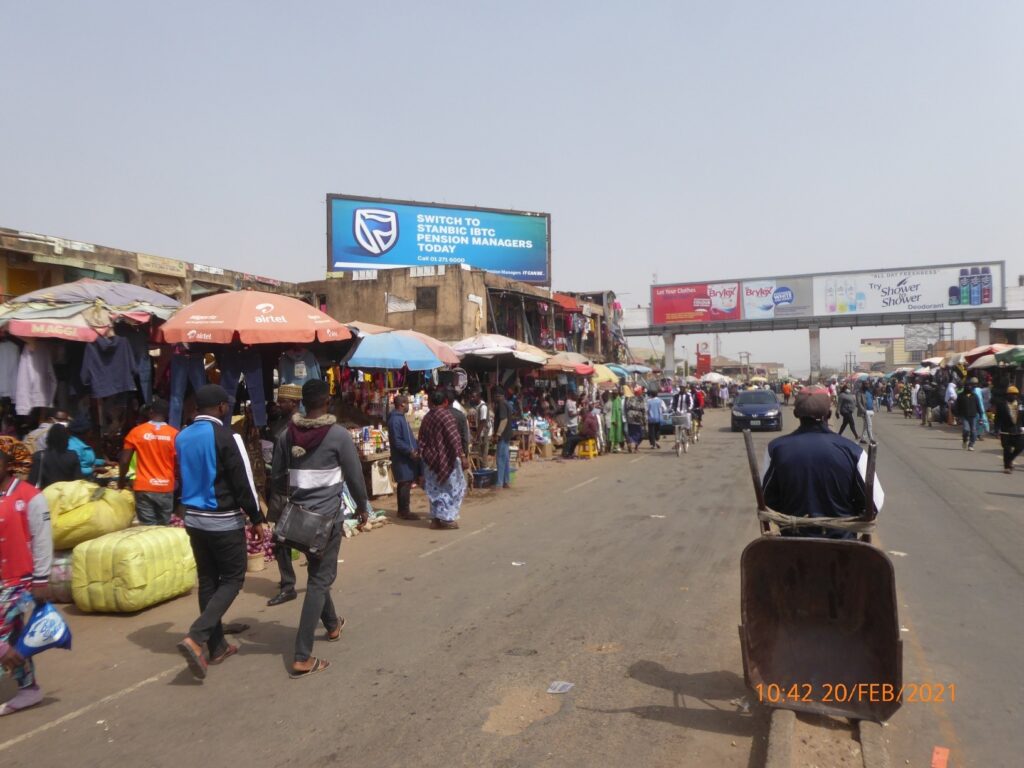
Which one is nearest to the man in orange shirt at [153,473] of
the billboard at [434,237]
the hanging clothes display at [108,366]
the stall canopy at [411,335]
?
the hanging clothes display at [108,366]

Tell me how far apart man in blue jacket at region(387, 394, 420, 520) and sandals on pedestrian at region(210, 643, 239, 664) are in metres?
4.96

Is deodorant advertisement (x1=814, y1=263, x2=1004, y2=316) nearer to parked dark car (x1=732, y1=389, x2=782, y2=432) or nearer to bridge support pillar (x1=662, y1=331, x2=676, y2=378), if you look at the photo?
bridge support pillar (x1=662, y1=331, x2=676, y2=378)

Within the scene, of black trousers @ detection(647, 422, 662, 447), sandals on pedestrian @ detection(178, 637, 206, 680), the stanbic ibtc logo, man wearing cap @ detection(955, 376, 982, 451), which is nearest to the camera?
sandals on pedestrian @ detection(178, 637, 206, 680)

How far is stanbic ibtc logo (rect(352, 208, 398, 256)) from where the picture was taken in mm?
28188

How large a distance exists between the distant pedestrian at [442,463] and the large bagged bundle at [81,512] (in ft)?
12.5

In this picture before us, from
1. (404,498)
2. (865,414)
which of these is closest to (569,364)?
(865,414)

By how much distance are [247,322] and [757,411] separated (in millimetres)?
21464

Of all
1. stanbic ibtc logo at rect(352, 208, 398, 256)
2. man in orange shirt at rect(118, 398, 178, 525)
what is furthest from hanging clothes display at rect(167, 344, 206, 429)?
stanbic ibtc logo at rect(352, 208, 398, 256)

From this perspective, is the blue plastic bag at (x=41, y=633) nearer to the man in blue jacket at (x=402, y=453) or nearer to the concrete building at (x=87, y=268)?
the man in blue jacket at (x=402, y=453)

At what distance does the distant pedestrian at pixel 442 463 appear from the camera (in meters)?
9.62

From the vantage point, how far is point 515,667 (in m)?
4.75

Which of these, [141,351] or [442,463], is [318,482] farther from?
[141,351]

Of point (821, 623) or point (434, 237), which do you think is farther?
point (434, 237)

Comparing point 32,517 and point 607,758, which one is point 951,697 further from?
point 32,517
